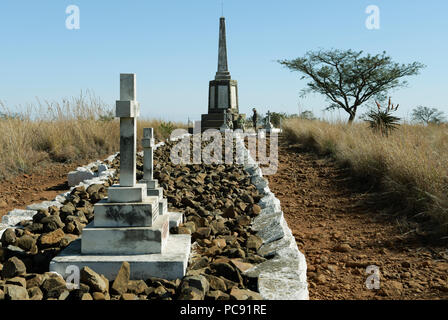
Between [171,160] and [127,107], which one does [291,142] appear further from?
[127,107]

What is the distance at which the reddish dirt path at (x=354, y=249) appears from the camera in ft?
8.18

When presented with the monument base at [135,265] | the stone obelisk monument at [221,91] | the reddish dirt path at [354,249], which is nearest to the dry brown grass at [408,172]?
the reddish dirt path at [354,249]

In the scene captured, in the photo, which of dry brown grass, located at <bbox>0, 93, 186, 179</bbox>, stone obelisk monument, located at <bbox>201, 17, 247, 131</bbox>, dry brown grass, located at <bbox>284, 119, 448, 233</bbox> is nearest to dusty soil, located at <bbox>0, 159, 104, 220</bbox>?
dry brown grass, located at <bbox>0, 93, 186, 179</bbox>

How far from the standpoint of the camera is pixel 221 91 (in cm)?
1777

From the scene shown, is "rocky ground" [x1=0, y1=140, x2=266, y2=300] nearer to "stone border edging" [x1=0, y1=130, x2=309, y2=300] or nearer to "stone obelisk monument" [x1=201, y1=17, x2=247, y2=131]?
"stone border edging" [x1=0, y1=130, x2=309, y2=300]

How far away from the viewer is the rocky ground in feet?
6.55

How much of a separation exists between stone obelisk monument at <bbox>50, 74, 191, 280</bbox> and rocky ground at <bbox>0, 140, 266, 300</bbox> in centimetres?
10

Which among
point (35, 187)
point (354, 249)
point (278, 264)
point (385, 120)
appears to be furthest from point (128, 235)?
point (385, 120)

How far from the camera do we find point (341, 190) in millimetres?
5523

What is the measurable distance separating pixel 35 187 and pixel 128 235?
3.89m

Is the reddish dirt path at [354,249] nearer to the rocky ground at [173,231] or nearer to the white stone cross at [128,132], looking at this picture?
the rocky ground at [173,231]

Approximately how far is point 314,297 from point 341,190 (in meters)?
3.37

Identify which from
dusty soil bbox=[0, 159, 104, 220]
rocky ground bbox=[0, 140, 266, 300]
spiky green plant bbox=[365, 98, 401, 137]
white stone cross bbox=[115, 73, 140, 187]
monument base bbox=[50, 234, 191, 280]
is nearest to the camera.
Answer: rocky ground bbox=[0, 140, 266, 300]
